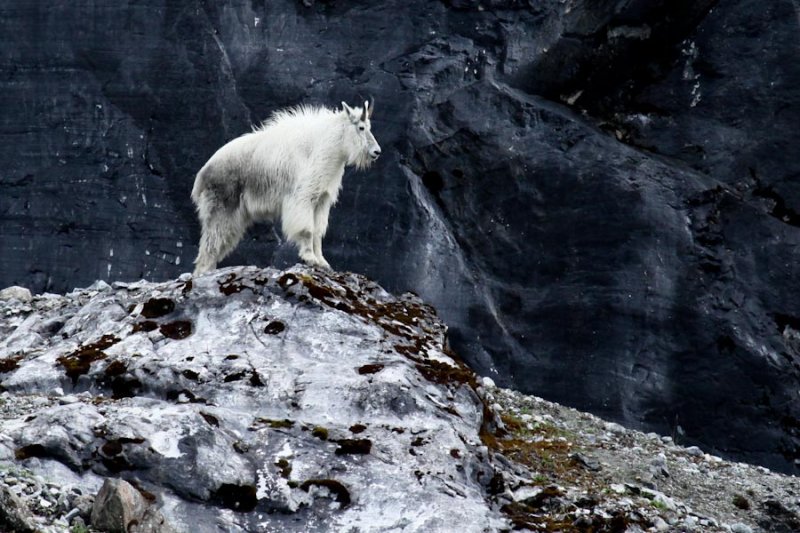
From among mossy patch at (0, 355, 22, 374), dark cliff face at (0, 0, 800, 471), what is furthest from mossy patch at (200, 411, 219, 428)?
dark cliff face at (0, 0, 800, 471)

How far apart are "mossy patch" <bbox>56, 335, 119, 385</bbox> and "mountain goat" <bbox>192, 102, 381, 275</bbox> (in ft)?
11.2

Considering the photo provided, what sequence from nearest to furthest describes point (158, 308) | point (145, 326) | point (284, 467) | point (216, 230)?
point (284, 467), point (145, 326), point (158, 308), point (216, 230)

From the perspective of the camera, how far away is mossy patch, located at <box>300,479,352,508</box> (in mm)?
12008

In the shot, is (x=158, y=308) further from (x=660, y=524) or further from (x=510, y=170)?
(x=510, y=170)

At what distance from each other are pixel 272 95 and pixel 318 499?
1375cm

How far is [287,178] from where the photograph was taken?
18062mm

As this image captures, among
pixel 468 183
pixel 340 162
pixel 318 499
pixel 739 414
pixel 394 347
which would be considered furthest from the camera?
pixel 468 183

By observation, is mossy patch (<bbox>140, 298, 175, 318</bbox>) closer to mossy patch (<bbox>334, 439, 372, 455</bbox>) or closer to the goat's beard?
mossy patch (<bbox>334, 439, 372, 455</bbox>)

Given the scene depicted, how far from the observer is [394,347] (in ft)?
49.2

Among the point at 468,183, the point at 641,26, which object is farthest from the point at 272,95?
the point at 641,26

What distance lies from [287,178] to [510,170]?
6.81 metres

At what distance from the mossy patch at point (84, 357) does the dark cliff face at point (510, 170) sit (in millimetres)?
8804

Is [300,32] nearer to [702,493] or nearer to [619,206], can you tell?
[619,206]

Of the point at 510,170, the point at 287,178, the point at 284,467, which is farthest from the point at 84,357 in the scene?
the point at 510,170
